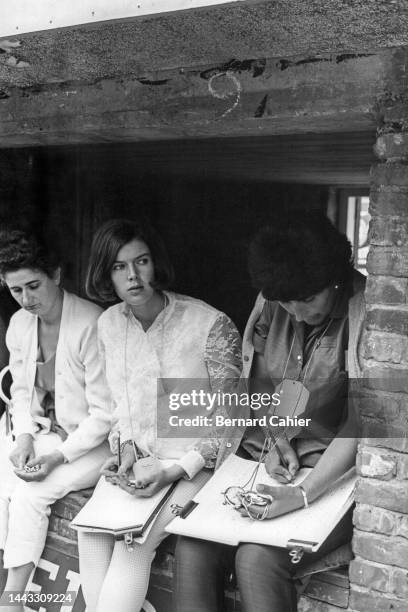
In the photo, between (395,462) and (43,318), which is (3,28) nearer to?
(43,318)

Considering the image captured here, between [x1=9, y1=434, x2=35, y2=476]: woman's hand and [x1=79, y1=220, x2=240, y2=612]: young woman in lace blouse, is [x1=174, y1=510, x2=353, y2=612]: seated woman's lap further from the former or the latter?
[x1=9, y1=434, x2=35, y2=476]: woman's hand

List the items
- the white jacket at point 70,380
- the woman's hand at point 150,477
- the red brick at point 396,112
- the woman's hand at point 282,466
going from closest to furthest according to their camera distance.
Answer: the red brick at point 396,112 < the woman's hand at point 282,466 < the woman's hand at point 150,477 < the white jacket at point 70,380

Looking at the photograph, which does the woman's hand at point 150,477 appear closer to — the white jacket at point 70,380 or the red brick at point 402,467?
the white jacket at point 70,380

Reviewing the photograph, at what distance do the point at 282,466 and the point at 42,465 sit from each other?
1124 millimetres

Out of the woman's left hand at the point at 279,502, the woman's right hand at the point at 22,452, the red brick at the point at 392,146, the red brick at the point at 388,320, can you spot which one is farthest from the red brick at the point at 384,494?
the woman's right hand at the point at 22,452

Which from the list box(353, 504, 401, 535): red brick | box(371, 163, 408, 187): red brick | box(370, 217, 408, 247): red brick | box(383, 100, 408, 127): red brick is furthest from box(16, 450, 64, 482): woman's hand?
box(383, 100, 408, 127): red brick

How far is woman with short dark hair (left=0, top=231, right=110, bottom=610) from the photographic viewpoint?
11.0 ft

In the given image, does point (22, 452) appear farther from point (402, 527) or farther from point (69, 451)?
point (402, 527)

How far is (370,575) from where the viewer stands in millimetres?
2596

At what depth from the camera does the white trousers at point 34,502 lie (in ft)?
10.9

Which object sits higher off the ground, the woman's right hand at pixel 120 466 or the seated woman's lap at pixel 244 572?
the woman's right hand at pixel 120 466

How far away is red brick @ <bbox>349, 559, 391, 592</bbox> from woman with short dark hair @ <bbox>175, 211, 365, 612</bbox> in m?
0.11

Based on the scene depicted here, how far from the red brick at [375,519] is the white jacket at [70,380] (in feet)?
4.07

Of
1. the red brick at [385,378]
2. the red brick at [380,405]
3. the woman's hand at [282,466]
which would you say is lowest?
the woman's hand at [282,466]
